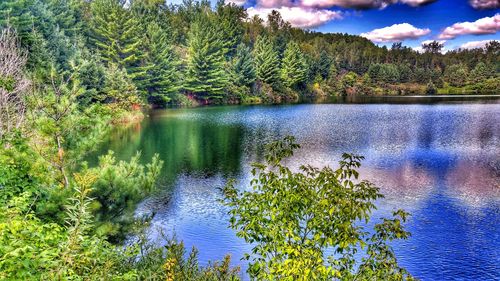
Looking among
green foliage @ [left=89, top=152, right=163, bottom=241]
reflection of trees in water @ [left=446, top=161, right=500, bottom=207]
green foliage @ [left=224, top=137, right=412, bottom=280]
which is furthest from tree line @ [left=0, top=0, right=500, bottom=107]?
reflection of trees in water @ [left=446, top=161, right=500, bottom=207]

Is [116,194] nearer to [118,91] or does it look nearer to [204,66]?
[118,91]

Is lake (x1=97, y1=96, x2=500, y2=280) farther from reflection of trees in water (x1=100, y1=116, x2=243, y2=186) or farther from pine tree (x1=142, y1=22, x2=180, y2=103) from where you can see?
pine tree (x1=142, y1=22, x2=180, y2=103)

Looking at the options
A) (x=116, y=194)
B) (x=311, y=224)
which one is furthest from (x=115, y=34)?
(x=311, y=224)

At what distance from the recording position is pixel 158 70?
6319 centimetres

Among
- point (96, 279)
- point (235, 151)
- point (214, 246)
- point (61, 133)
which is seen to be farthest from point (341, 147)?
point (96, 279)

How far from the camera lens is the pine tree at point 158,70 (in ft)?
204

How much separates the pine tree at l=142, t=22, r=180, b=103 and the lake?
787 inches

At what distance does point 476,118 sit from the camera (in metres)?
43.5

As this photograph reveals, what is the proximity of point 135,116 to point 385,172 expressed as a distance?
112 feet

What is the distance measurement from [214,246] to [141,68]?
168ft

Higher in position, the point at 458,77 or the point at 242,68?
the point at 242,68

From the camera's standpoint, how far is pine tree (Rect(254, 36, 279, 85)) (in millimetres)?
84312

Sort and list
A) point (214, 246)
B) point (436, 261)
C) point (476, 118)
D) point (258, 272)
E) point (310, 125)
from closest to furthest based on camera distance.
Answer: point (258, 272) → point (436, 261) → point (214, 246) → point (310, 125) → point (476, 118)

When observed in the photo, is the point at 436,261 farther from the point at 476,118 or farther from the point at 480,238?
the point at 476,118
